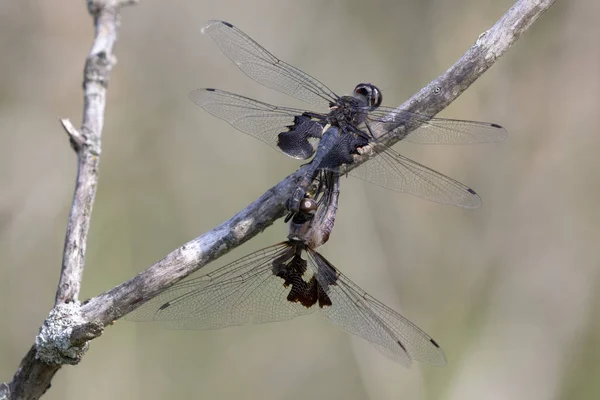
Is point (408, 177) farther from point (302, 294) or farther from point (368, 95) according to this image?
point (302, 294)

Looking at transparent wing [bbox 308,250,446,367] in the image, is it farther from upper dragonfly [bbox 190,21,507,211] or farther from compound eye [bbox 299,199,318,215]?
upper dragonfly [bbox 190,21,507,211]

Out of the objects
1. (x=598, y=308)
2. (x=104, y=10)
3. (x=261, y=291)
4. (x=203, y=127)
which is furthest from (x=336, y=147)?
(x=598, y=308)

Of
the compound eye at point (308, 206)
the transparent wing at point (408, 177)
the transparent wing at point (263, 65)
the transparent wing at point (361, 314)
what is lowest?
the transparent wing at point (361, 314)

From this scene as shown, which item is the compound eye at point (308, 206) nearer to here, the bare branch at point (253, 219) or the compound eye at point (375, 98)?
the bare branch at point (253, 219)

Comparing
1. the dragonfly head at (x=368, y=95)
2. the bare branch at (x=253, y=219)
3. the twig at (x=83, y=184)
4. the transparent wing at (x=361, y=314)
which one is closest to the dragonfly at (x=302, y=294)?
the transparent wing at (x=361, y=314)

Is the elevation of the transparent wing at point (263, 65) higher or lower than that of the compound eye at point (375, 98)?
higher

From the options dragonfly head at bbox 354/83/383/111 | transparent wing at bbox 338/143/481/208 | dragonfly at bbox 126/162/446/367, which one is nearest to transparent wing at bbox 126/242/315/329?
dragonfly at bbox 126/162/446/367

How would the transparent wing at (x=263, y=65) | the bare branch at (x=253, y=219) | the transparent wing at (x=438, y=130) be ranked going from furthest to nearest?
the transparent wing at (x=263, y=65) < the transparent wing at (x=438, y=130) < the bare branch at (x=253, y=219)
